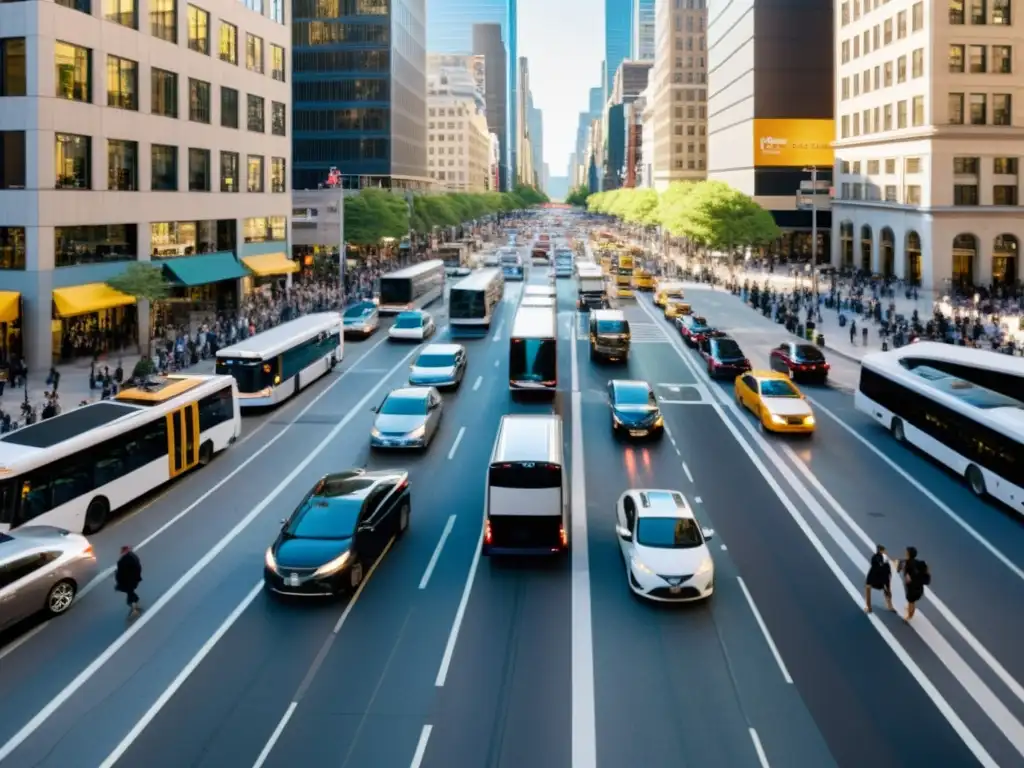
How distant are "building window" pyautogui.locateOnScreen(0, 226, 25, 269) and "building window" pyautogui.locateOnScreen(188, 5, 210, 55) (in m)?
18.7

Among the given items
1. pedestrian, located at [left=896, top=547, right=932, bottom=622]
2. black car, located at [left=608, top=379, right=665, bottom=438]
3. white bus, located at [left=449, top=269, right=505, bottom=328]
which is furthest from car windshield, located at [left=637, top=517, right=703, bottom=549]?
white bus, located at [left=449, top=269, right=505, bottom=328]

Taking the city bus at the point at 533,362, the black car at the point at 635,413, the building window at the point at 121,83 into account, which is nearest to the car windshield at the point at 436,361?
the city bus at the point at 533,362

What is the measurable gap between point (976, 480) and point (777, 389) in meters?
9.17

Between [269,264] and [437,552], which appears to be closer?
[437,552]

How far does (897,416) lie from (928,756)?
2001 centimetres

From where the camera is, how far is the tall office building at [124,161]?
42312 millimetres

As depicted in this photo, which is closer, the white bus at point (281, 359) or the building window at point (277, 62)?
the white bus at point (281, 359)

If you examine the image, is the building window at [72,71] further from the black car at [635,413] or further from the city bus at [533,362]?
the black car at [635,413]

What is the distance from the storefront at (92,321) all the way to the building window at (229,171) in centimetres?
1370

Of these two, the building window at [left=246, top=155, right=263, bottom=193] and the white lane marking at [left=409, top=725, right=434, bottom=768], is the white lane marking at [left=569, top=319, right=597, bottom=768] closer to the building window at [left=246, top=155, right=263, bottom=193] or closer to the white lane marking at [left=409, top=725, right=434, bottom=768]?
the white lane marking at [left=409, top=725, right=434, bottom=768]

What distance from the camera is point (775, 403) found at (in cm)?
3238

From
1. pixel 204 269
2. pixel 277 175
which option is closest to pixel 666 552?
pixel 204 269

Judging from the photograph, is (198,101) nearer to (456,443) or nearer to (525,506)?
(456,443)

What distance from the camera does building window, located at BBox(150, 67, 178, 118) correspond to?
51875 mm
